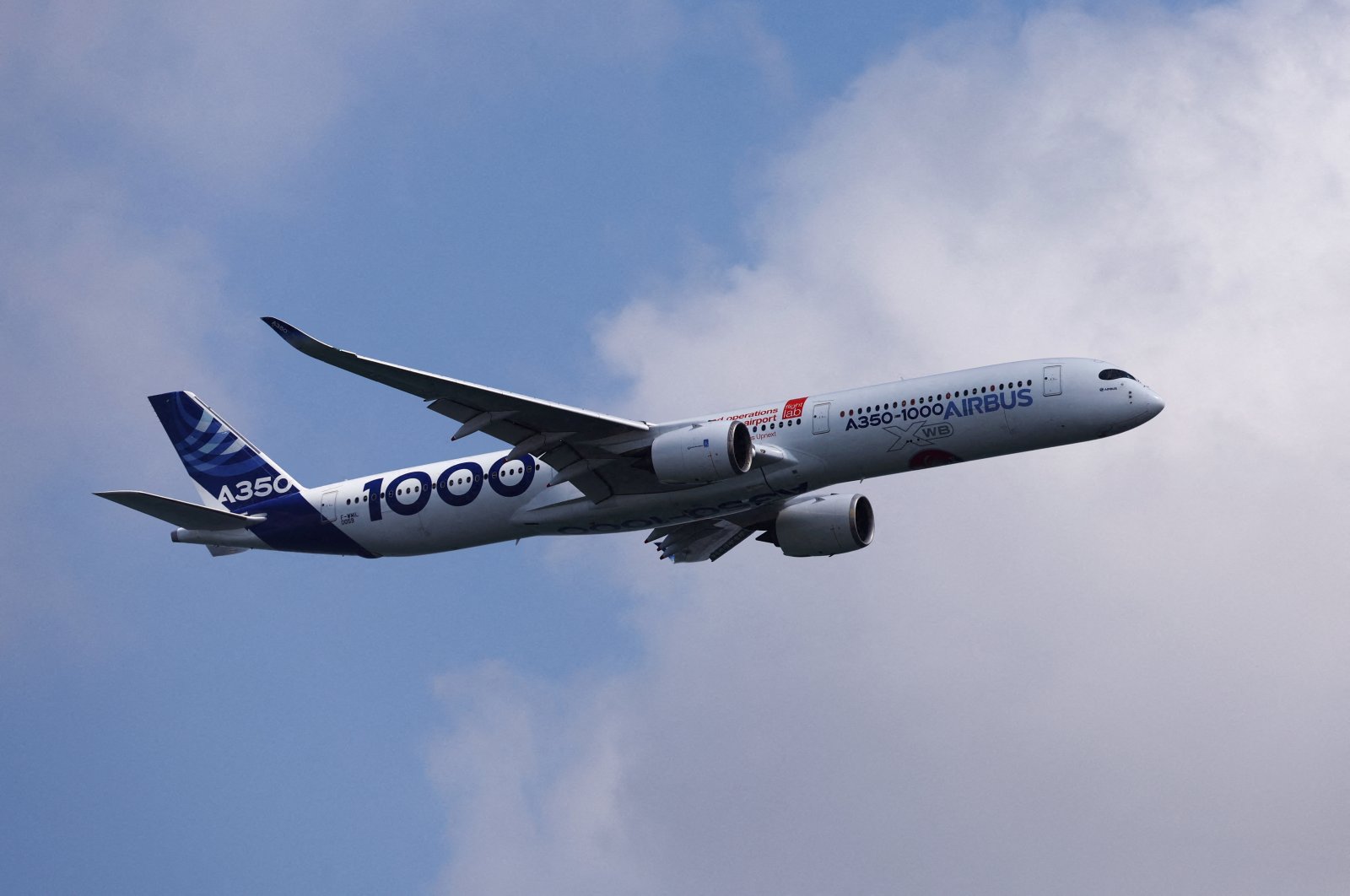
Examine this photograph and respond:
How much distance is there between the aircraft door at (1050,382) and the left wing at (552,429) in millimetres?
10761

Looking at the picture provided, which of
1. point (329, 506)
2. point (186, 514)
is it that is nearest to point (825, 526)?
point (329, 506)

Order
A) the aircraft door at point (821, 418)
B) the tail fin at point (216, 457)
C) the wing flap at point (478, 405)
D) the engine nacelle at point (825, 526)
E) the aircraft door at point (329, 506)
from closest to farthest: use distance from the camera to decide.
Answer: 1. the wing flap at point (478, 405)
2. the aircraft door at point (821, 418)
3. the engine nacelle at point (825, 526)
4. the aircraft door at point (329, 506)
5. the tail fin at point (216, 457)

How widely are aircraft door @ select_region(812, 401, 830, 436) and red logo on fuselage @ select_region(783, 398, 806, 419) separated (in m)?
0.47

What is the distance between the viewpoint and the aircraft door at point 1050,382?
151ft

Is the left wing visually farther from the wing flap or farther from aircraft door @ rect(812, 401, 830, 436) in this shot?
aircraft door @ rect(812, 401, 830, 436)

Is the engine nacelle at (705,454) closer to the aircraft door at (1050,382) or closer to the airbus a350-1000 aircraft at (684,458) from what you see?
the airbus a350-1000 aircraft at (684,458)

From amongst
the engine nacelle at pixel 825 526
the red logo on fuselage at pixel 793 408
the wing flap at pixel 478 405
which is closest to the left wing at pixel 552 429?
the wing flap at pixel 478 405

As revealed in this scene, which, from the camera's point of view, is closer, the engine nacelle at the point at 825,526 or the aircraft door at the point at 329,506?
the engine nacelle at the point at 825,526

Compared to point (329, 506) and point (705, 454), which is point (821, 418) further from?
point (329, 506)

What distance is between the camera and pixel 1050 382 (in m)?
46.2

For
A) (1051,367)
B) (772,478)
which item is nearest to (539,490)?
(772,478)

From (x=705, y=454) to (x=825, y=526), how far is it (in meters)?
8.78

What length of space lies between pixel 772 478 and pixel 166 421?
25236 millimetres

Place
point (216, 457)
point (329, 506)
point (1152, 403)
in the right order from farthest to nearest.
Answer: point (216, 457) → point (329, 506) → point (1152, 403)
